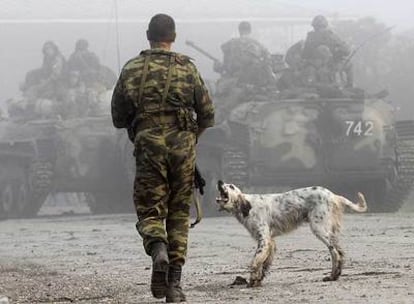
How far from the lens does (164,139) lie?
708 cm

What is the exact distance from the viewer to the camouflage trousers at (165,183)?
7.06 m

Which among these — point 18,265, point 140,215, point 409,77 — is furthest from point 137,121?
point 409,77

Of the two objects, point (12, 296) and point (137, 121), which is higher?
point (137, 121)

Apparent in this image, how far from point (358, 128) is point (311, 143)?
738 millimetres

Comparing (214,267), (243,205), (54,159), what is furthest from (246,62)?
(243,205)

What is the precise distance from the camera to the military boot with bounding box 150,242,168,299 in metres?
6.86

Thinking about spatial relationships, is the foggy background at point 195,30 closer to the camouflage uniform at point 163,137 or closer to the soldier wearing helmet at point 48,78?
the soldier wearing helmet at point 48,78

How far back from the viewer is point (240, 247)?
12.0 meters

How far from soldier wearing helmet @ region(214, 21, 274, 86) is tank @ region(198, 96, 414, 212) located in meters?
1.28

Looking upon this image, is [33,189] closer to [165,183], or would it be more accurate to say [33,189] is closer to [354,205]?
[354,205]

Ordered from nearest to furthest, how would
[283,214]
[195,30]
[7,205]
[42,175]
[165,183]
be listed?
[165,183] → [283,214] → [42,175] → [7,205] → [195,30]

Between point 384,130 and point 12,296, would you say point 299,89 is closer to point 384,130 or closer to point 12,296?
point 384,130

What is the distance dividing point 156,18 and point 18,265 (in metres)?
4.20

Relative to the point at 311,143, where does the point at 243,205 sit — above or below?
above
